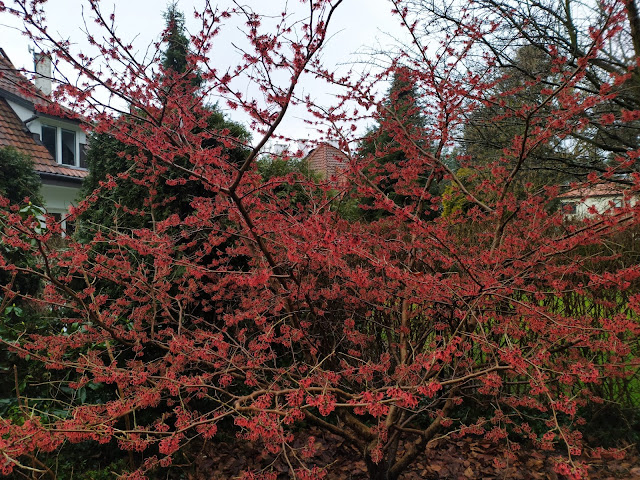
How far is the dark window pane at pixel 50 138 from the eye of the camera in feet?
37.4

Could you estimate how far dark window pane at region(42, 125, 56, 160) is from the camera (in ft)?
37.4

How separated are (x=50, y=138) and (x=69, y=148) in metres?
0.58

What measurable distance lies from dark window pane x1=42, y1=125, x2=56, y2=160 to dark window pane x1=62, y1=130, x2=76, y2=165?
341 mm

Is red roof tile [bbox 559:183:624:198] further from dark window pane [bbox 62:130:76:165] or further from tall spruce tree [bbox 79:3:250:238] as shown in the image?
dark window pane [bbox 62:130:76:165]

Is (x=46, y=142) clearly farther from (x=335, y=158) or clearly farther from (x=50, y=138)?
(x=335, y=158)

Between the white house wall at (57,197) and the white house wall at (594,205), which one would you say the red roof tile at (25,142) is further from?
the white house wall at (594,205)

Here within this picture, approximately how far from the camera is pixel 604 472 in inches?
126

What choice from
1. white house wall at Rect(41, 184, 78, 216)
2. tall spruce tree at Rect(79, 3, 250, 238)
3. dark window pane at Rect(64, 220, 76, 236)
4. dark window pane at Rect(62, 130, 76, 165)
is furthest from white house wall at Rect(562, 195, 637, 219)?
dark window pane at Rect(62, 130, 76, 165)

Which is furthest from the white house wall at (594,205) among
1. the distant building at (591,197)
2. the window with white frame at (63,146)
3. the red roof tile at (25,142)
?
the window with white frame at (63,146)

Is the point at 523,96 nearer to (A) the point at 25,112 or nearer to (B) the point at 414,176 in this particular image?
(B) the point at 414,176

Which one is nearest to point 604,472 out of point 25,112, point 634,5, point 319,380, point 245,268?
point 319,380

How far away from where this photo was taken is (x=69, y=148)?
12.1 m

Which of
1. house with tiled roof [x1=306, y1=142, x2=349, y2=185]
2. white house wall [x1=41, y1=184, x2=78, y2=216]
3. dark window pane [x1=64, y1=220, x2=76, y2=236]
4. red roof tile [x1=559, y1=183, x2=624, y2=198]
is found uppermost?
white house wall [x1=41, y1=184, x2=78, y2=216]

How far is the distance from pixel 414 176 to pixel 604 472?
2.73 m
